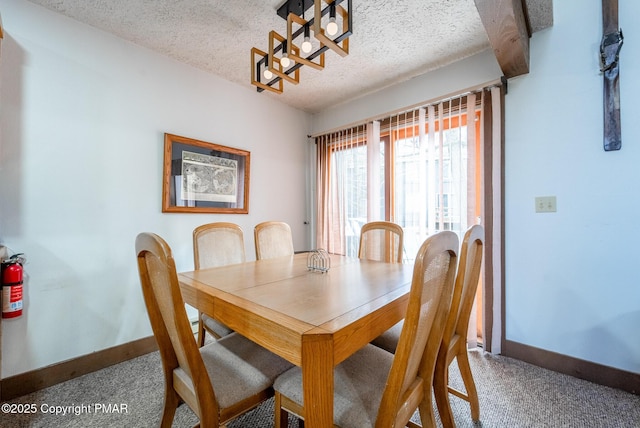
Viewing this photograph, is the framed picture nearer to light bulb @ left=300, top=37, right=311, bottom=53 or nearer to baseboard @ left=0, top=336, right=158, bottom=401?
baseboard @ left=0, top=336, right=158, bottom=401

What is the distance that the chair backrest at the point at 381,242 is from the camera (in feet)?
6.97

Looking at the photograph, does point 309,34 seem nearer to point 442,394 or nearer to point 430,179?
point 430,179

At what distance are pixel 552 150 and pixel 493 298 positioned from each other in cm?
117

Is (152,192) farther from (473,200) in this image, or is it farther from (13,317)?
(473,200)

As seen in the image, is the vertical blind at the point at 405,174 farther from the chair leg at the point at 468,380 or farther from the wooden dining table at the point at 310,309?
the chair leg at the point at 468,380

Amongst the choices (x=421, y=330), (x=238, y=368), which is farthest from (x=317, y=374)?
(x=238, y=368)

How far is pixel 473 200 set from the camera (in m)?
2.15

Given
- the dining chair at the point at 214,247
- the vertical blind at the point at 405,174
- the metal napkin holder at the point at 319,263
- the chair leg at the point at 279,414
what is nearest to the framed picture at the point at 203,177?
the dining chair at the point at 214,247

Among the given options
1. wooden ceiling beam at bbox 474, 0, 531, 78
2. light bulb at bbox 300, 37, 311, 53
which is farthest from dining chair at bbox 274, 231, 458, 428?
wooden ceiling beam at bbox 474, 0, 531, 78

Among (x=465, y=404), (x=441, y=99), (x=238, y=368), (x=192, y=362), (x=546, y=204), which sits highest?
(x=441, y=99)

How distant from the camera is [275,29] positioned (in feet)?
6.36

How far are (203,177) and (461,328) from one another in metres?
2.36

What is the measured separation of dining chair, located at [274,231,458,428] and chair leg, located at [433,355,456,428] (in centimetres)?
16

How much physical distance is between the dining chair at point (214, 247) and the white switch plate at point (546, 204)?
2250mm
